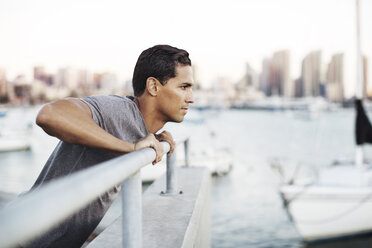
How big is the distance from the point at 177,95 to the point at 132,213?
33.2 inches

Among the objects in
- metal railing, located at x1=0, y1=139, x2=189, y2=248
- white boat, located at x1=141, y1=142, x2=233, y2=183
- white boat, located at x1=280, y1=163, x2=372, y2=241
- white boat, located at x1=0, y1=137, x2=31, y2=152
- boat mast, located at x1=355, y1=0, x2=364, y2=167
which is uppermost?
metal railing, located at x1=0, y1=139, x2=189, y2=248

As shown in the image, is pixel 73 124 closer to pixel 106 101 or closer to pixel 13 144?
pixel 106 101

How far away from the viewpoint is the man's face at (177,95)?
2.18 meters

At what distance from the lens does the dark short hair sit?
2.13 metres

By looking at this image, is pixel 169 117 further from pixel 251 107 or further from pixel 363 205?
pixel 251 107

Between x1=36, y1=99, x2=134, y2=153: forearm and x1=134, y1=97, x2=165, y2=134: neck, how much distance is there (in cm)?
48

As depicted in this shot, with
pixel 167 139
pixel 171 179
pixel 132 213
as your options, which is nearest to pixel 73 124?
pixel 132 213

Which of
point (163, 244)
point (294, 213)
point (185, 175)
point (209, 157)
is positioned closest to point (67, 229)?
point (163, 244)

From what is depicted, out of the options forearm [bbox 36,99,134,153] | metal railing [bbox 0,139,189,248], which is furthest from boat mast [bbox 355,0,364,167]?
metal railing [bbox 0,139,189,248]

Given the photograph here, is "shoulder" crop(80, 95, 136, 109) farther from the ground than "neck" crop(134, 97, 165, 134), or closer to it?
farther from the ground

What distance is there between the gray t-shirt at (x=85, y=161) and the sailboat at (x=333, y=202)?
10692 millimetres

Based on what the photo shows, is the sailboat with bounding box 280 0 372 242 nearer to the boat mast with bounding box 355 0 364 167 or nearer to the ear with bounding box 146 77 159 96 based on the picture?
the boat mast with bounding box 355 0 364 167

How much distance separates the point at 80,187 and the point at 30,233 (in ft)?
0.68

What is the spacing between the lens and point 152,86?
215cm
